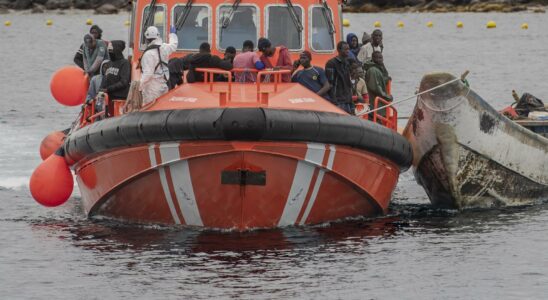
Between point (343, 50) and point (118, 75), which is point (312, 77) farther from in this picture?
point (118, 75)

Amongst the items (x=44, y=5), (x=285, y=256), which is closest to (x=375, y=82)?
(x=285, y=256)

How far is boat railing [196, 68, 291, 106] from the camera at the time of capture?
14.6 meters

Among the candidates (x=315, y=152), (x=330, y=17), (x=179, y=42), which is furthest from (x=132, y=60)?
(x=315, y=152)

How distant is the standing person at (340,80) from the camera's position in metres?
16.2

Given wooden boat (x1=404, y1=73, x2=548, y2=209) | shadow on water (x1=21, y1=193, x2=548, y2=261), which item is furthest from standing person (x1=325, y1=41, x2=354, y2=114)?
shadow on water (x1=21, y1=193, x2=548, y2=261)

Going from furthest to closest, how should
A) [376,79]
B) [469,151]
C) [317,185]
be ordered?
[376,79] → [469,151] → [317,185]

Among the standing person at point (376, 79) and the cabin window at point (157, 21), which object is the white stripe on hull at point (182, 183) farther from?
the standing person at point (376, 79)

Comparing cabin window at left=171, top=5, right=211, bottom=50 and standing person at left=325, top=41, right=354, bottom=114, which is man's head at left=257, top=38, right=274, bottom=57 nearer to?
standing person at left=325, top=41, right=354, bottom=114

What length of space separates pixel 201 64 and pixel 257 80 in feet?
4.47

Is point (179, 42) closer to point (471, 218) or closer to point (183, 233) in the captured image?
point (183, 233)

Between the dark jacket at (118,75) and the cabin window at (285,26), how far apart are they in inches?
78.4

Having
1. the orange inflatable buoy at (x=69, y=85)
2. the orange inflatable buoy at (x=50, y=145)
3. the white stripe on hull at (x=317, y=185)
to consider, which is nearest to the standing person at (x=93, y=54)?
the orange inflatable buoy at (x=69, y=85)

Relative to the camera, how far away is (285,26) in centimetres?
1761

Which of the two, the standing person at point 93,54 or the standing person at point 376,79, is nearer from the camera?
the standing person at point 376,79
